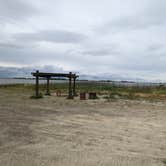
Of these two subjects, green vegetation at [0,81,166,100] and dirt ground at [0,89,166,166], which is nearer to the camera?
dirt ground at [0,89,166,166]

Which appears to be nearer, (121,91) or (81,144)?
(81,144)

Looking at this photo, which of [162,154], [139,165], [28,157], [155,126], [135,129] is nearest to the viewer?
[139,165]

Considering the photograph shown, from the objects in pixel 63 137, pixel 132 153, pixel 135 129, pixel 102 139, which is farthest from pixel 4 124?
pixel 132 153

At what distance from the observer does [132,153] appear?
5773 millimetres

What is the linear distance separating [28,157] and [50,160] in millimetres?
503

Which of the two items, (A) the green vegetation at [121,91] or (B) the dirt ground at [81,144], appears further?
(A) the green vegetation at [121,91]

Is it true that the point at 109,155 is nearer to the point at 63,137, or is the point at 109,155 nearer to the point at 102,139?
the point at 102,139

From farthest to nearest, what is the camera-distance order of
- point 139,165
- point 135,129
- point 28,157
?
point 135,129 → point 28,157 → point 139,165

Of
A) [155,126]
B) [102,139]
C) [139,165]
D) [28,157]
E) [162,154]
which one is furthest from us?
[155,126]

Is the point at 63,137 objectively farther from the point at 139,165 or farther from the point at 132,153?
the point at 139,165

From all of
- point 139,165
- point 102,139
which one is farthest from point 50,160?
point 102,139

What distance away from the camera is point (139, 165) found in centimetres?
498

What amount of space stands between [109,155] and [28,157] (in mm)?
1677

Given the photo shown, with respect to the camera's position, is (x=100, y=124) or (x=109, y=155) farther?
(x=100, y=124)
